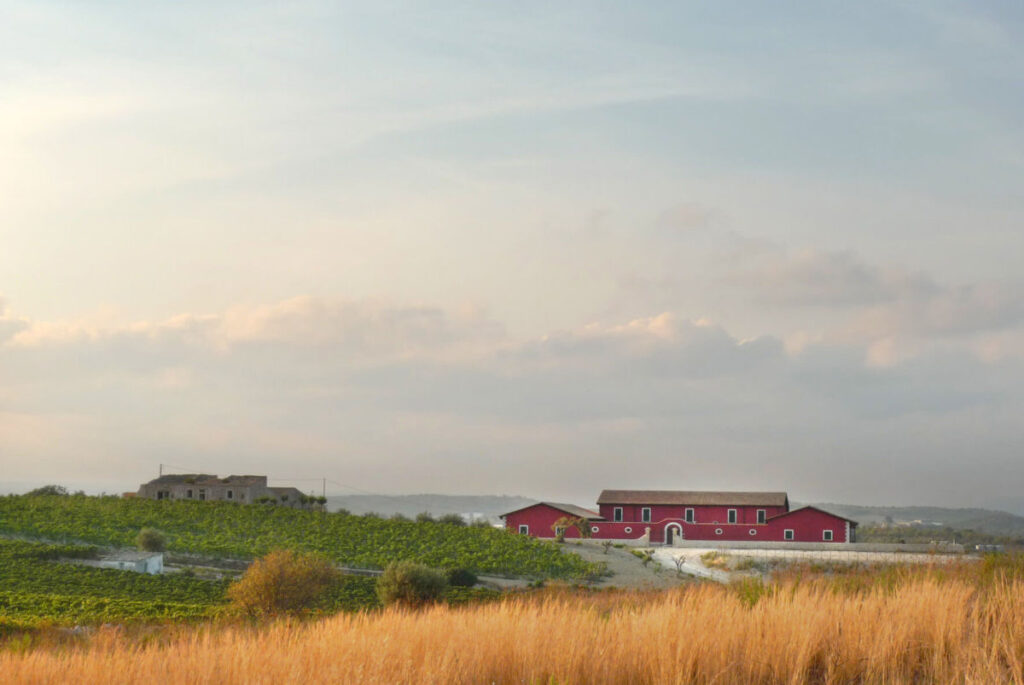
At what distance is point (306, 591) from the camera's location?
31.8m

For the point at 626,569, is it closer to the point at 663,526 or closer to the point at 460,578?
the point at 460,578

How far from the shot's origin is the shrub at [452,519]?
233 feet

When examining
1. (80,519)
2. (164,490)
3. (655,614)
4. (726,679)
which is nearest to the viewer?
(726,679)

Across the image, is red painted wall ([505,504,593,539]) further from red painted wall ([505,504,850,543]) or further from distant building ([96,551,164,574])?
distant building ([96,551,164,574])

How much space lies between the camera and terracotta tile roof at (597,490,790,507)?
67688 millimetres

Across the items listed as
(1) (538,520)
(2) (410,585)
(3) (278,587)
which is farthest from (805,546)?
(3) (278,587)

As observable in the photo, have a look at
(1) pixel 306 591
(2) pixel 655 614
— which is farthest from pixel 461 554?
(2) pixel 655 614

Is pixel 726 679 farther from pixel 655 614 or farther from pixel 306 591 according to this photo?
pixel 306 591

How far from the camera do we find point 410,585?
32719mm

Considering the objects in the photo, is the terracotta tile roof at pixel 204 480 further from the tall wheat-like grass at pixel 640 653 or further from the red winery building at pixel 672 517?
the tall wheat-like grass at pixel 640 653

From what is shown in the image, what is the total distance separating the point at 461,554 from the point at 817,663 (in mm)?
45772

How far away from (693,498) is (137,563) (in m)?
38.6

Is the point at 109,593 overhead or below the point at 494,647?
below

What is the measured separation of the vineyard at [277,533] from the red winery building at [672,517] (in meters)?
4.83
